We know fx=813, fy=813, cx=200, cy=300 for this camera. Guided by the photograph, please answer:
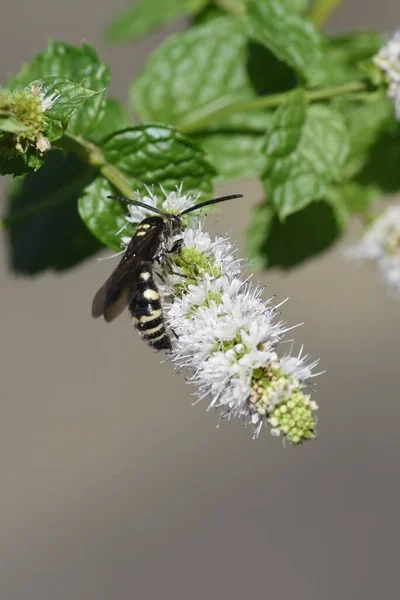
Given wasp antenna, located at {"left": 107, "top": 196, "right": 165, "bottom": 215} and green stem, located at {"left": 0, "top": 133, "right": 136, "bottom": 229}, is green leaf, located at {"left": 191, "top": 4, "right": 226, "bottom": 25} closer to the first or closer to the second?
green stem, located at {"left": 0, "top": 133, "right": 136, "bottom": 229}

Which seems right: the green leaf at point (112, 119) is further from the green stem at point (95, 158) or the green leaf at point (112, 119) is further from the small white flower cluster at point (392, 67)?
the small white flower cluster at point (392, 67)

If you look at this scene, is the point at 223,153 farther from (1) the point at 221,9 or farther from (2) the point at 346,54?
(1) the point at 221,9

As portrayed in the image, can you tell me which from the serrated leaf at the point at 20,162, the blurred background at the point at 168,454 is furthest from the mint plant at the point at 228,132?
the blurred background at the point at 168,454

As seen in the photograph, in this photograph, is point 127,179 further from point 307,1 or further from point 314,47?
point 307,1

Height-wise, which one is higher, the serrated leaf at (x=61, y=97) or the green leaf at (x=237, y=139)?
the green leaf at (x=237, y=139)

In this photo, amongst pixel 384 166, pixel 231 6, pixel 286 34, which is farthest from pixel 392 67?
pixel 231 6

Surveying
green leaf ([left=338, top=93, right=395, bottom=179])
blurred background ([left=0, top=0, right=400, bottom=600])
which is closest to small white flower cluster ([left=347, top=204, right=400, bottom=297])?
green leaf ([left=338, top=93, right=395, bottom=179])
